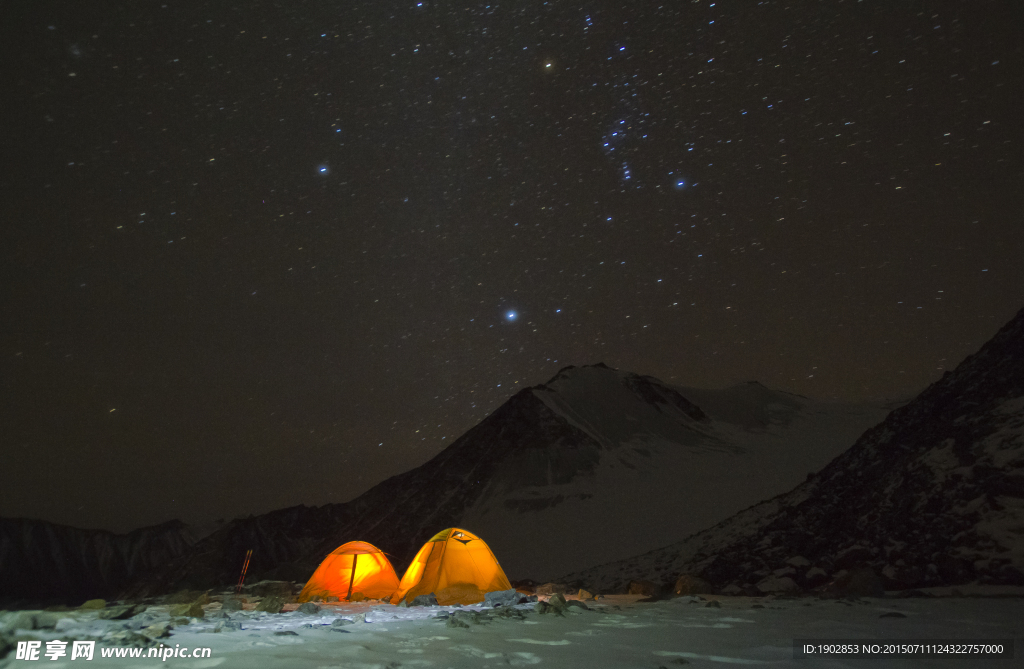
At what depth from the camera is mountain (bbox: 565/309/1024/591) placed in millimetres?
14914

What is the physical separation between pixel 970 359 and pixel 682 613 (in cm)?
2191

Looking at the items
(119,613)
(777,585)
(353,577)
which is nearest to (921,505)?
(777,585)

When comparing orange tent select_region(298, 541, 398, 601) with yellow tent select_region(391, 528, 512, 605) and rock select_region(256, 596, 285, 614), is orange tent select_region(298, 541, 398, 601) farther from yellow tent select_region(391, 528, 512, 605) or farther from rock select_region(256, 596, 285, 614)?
rock select_region(256, 596, 285, 614)

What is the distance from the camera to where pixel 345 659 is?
17.8 feet

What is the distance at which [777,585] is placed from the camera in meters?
17.8

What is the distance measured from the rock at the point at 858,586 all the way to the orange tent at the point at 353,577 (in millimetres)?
11008

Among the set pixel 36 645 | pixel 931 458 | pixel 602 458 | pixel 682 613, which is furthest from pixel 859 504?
pixel 602 458

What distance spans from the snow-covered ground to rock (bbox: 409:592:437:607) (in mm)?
1866

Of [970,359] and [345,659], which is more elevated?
[970,359]

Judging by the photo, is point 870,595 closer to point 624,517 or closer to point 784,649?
point 784,649

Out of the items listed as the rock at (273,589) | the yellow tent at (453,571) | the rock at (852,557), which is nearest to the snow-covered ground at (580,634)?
the yellow tent at (453,571)

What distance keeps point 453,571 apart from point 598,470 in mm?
68694

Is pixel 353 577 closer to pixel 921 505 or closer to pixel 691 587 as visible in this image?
pixel 691 587

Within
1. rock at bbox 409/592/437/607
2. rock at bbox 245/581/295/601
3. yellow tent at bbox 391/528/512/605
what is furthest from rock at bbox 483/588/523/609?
rock at bbox 245/581/295/601
